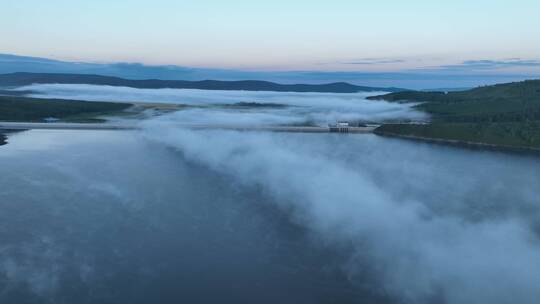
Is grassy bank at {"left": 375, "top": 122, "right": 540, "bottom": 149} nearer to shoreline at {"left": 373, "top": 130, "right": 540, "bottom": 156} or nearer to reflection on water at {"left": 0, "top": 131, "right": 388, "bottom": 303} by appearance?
shoreline at {"left": 373, "top": 130, "right": 540, "bottom": 156}

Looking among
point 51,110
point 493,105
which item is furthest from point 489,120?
point 51,110

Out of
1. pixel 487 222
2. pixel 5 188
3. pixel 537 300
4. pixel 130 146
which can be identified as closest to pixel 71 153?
pixel 130 146

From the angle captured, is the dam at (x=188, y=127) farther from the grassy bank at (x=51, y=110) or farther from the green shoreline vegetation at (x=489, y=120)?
the grassy bank at (x=51, y=110)

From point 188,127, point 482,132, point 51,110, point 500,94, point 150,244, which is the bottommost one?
point 150,244

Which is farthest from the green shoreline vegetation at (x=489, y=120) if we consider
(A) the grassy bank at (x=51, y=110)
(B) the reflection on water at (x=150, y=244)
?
(A) the grassy bank at (x=51, y=110)

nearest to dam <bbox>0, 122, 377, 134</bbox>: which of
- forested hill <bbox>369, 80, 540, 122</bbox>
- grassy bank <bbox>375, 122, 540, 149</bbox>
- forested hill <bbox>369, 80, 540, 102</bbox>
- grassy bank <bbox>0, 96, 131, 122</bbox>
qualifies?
grassy bank <bbox>375, 122, 540, 149</bbox>

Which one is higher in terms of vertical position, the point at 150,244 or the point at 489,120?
the point at 489,120

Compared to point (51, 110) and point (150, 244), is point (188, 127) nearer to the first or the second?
point (51, 110)
